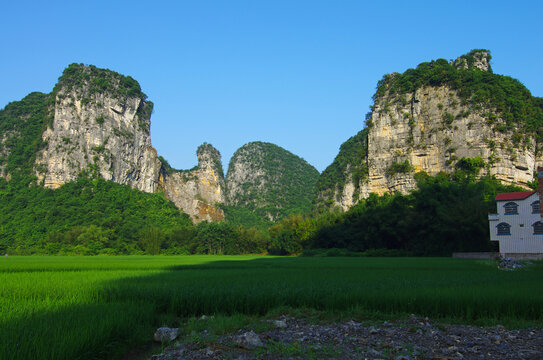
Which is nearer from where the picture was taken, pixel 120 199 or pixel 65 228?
pixel 65 228

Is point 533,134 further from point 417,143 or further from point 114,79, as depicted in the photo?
point 114,79

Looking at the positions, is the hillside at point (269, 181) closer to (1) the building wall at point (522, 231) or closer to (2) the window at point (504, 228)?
(2) the window at point (504, 228)

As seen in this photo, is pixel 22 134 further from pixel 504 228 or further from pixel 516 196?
pixel 516 196

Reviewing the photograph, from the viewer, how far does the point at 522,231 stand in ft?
83.9

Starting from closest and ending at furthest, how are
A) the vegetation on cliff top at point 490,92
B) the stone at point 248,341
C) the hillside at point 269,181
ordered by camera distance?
the stone at point 248,341 → the vegetation on cliff top at point 490,92 → the hillside at point 269,181

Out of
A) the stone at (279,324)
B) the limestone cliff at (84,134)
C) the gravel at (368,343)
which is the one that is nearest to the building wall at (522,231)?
the gravel at (368,343)

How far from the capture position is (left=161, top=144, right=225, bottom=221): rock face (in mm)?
98688

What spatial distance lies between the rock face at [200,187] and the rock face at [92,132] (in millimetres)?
15115

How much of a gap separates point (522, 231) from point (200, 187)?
85.8 meters

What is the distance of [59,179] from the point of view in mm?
71312

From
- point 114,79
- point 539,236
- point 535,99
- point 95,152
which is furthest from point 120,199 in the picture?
point 535,99

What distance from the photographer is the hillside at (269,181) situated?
115938mm

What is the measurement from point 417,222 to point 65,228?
52.7 metres

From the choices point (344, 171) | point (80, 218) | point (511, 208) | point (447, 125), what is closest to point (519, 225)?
point (511, 208)
